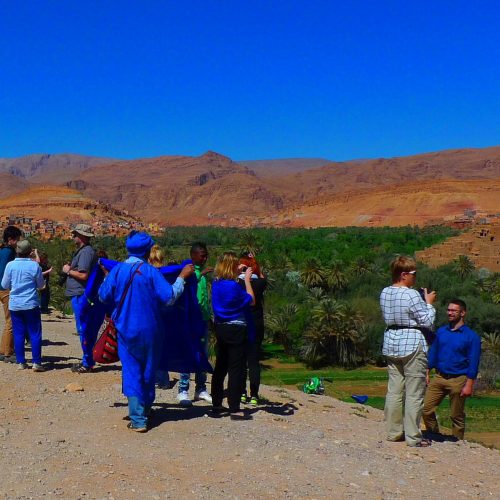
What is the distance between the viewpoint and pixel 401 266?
6.73 meters

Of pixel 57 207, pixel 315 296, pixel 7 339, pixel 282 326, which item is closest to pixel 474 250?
pixel 315 296

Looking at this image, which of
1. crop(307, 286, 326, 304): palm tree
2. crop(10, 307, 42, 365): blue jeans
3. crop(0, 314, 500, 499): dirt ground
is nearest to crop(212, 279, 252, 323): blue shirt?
crop(0, 314, 500, 499): dirt ground

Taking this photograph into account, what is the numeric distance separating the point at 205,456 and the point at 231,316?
150 cm

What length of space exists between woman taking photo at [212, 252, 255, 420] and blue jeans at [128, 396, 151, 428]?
3.28 ft

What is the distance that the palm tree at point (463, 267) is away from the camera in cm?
4603

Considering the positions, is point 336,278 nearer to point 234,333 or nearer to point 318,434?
point 318,434

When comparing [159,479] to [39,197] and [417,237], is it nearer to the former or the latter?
[417,237]

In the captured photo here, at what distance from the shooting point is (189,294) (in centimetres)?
750

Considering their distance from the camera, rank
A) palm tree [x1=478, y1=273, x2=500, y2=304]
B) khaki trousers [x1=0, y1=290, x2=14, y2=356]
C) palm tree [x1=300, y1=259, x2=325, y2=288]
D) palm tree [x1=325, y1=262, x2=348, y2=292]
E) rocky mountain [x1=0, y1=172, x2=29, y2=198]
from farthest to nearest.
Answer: rocky mountain [x1=0, y1=172, x2=29, y2=198]
palm tree [x1=300, y1=259, x2=325, y2=288]
palm tree [x1=325, y1=262, x2=348, y2=292]
palm tree [x1=478, y1=273, x2=500, y2=304]
khaki trousers [x1=0, y1=290, x2=14, y2=356]

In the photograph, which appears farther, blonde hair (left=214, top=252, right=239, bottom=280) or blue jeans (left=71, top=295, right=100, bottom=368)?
blue jeans (left=71, top=295, right=100, bottom=368)

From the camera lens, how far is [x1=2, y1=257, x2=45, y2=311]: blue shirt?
359 inches


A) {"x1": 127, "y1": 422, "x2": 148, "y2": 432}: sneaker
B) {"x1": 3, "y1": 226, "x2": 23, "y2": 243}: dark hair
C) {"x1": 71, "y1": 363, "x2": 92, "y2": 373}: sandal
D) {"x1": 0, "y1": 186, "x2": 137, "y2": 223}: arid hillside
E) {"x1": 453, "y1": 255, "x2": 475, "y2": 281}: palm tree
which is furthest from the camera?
{"x1": 0, "y1": 186, "x2": 137, "y2": 223}: arid hillside

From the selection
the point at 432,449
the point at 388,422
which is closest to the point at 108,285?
the point at 388,422

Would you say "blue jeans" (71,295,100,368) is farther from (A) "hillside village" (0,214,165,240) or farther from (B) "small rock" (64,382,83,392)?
(A) "hillside village" (0,214,165,240)
